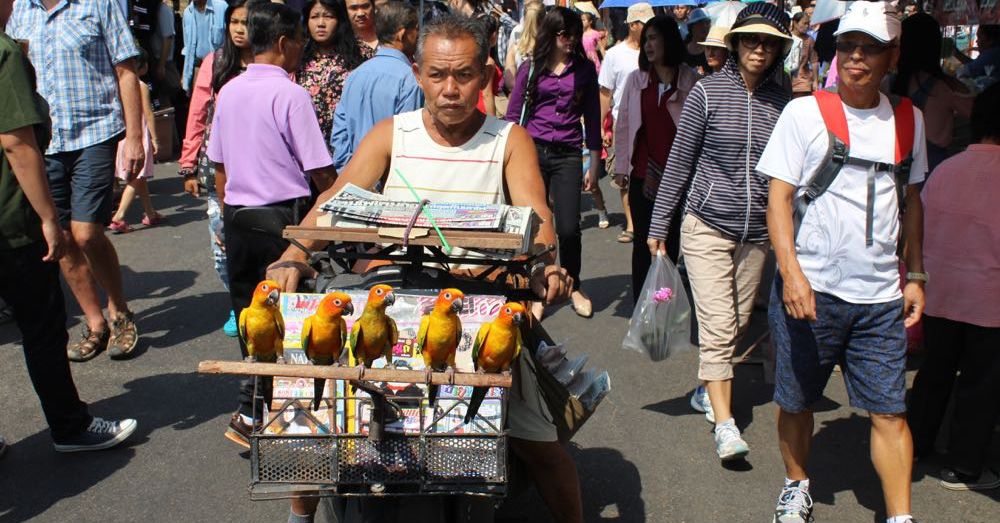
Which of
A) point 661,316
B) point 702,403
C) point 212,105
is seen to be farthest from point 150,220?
point 702,403

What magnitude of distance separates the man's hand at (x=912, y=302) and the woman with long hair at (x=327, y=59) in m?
3.66

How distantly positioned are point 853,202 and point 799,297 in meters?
0.44

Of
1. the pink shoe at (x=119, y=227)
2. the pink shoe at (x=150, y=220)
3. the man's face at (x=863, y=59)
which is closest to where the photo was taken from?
the man's face at (x=863, y=59)

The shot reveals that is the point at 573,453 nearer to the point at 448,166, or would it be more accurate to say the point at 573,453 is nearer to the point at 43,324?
the point at 448,166

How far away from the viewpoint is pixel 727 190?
15.9 ft

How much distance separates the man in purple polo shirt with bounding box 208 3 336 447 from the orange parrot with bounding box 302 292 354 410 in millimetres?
2433

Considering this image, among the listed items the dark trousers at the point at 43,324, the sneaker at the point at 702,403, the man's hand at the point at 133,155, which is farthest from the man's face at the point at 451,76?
the man's hand at the point at 133,155

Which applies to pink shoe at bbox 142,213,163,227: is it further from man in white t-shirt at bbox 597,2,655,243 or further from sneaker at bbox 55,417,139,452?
sneaker at bbox 55,417,139,452

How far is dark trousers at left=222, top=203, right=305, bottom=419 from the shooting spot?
195 inches

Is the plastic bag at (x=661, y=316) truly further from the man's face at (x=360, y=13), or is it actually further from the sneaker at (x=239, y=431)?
the man's face at (x=360, y=13)

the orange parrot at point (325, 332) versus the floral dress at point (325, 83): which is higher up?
the floral dress at point (325, 83)

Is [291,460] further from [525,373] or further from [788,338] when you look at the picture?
[788,338]

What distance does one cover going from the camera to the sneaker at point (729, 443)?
4738 millimetres

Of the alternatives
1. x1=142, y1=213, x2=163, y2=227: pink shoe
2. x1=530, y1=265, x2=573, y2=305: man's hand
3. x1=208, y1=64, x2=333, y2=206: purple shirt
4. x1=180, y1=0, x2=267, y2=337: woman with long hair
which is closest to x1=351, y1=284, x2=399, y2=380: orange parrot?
x1=530, y1=265, x2=573, y2=305: man's hand
